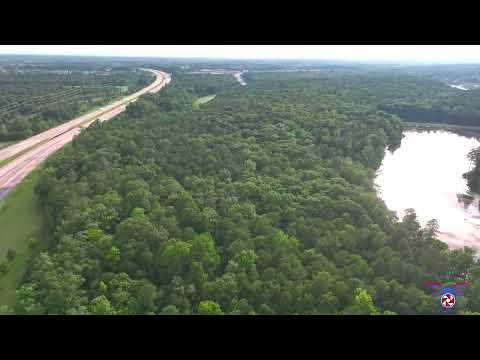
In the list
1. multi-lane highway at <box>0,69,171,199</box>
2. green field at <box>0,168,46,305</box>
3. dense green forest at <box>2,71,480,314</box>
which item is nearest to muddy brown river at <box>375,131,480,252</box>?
dense green forest at <box>2,71,480,314</box>

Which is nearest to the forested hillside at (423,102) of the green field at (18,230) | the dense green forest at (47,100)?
the dense green forest at (47,100)

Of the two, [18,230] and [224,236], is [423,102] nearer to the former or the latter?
[224,236]

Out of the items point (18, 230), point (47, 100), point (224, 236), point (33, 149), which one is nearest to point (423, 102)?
point (224, 236)

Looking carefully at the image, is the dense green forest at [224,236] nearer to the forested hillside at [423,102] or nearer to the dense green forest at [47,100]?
the dense green forest at [47,100]

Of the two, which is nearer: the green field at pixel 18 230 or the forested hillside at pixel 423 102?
the green field at pixel 18 230

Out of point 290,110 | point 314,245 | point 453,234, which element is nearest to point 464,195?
point 453,234

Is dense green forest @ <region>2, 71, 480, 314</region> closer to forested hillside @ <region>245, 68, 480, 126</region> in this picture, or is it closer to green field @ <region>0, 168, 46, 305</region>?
green field @ <region>0, 168, 46, 305</region>
